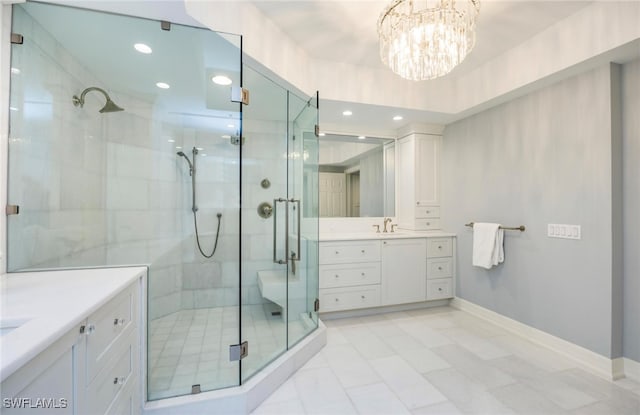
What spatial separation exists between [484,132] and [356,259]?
77.0 inches

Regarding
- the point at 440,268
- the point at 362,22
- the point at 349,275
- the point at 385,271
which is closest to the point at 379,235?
the point at 385,271

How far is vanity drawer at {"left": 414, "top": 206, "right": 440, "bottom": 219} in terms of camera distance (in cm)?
344

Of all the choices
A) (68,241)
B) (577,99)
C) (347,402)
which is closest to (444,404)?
(347,402)

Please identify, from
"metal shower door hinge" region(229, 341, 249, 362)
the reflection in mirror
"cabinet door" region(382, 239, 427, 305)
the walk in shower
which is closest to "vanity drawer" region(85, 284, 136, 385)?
the walk in shower

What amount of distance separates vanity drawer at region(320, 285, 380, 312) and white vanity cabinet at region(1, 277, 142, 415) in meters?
1.76

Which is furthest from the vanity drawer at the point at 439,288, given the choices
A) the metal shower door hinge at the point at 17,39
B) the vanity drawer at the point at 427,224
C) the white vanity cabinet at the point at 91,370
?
the metal shower door hinge at the point at 17,39

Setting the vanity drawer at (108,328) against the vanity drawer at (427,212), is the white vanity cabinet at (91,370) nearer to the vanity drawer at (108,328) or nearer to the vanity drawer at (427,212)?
the vanity drawer at (108,328)

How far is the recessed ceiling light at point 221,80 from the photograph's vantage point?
2.06 metres

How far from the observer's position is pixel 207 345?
81.4 inches

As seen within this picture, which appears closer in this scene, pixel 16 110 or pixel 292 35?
pixel 16 110

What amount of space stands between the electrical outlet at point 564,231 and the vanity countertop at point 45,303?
10.0 ft

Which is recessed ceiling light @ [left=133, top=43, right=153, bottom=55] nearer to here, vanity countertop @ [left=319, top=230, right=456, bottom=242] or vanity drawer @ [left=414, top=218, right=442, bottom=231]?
vanity countertop @ [left=319, top=230, right=456, bottom=242]

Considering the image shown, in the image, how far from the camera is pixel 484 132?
118 inches

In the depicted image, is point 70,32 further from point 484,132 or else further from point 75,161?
point 484,132
